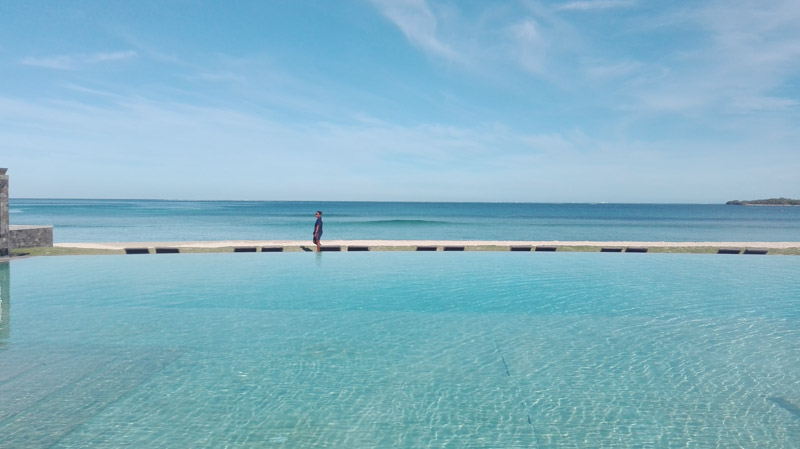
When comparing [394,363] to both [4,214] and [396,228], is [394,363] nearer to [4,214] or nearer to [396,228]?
[4,214]

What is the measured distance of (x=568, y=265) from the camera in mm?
20219

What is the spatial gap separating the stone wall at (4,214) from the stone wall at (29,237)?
1870mm

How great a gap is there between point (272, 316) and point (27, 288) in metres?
8.08

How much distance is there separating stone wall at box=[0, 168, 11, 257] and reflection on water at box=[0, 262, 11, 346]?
1.36 metres

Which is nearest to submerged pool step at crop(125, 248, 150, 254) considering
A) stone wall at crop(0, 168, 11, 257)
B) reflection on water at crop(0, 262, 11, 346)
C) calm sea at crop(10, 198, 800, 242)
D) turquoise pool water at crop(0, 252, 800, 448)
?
stone wall at crop(0, 168, 11, 257)

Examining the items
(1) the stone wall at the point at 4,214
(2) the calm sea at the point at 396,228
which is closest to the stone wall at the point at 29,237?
(1) the stone wall at the point at 4,214

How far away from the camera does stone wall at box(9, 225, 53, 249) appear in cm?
2151

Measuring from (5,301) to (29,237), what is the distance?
12054 mm

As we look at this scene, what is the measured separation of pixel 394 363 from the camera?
27.8ft

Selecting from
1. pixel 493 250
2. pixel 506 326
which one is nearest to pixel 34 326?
pixel 506 326

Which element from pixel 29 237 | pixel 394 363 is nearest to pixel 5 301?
pixel 394 363

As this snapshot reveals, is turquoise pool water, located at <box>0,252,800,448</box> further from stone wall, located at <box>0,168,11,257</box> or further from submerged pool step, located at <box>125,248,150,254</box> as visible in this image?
submerged pool step, located at <box>125,248,150,254</box>

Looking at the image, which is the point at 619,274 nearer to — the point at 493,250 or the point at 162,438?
the point at 493,250

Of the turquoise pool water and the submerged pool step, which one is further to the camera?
the submerged pool step
